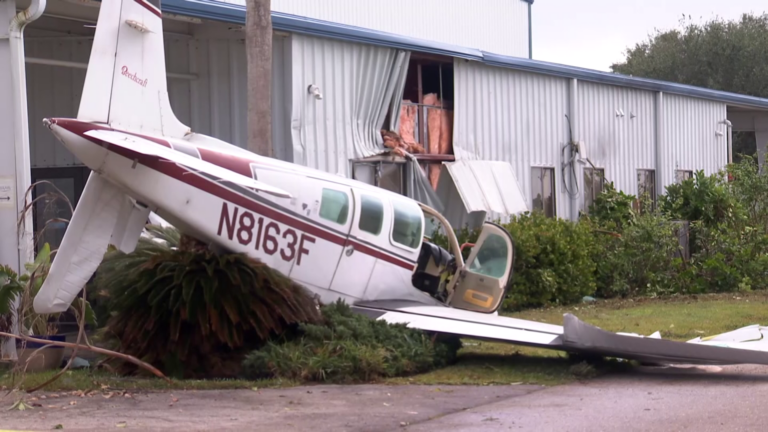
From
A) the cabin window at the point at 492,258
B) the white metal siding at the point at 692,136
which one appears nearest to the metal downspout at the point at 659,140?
the white metal siding at the point at 692,136

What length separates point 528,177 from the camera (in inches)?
877

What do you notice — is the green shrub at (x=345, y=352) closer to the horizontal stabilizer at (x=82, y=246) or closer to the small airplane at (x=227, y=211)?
the small airplane at (x=227, y=211)

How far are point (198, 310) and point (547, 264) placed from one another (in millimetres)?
9961

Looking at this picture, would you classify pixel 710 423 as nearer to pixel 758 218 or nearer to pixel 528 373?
pixel 528 373

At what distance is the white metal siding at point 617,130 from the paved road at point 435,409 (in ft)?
48.4

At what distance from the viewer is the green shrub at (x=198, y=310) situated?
10.0 meters

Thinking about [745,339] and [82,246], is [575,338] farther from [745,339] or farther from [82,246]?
[82,246]

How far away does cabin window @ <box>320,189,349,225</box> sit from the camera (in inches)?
450

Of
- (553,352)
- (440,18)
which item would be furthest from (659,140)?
(553,352)

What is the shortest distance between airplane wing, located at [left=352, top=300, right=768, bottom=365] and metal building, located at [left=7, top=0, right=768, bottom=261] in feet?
16.9

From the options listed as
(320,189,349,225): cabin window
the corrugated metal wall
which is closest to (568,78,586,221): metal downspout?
the corrugated metal wall

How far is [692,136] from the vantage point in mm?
28453

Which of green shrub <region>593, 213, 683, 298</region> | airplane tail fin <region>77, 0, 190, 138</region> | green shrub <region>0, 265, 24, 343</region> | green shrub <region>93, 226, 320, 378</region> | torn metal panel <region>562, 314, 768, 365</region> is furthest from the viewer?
green shrub <region>593, 213, 683, 298</region>

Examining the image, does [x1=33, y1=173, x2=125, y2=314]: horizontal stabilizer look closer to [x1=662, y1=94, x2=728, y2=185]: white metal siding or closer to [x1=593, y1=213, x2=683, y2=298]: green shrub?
[x1=593, y1=213, x2=683, y2=298]: green shrub
